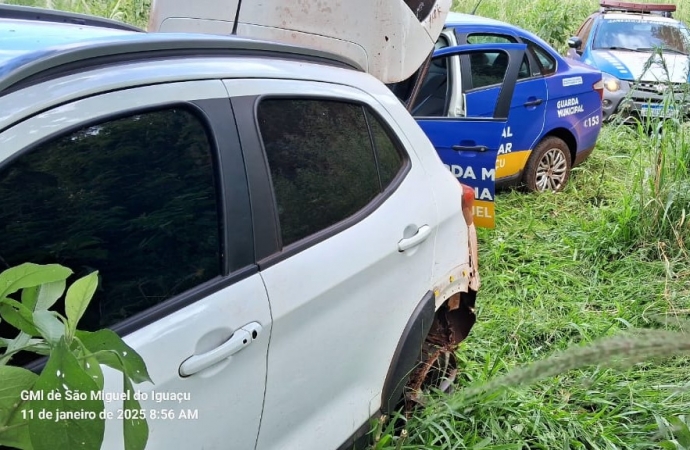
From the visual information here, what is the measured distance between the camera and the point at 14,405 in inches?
33.4

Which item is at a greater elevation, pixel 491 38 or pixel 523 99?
pixel 491 38

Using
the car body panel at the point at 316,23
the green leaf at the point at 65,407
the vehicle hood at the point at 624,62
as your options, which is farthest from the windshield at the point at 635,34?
the green leaf at the point at 65,407

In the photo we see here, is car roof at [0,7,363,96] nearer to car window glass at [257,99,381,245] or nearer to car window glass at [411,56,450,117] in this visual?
car window glass at [257,99,381,245]

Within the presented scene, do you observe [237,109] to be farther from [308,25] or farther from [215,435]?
[308,25]

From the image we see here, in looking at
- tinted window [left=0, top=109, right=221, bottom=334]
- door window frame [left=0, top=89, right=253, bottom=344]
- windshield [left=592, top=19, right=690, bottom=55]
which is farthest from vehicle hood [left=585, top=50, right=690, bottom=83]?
tinted window [left=0, top=109, right=221, bottom=334]

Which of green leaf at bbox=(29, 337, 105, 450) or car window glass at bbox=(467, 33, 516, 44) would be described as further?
car window glass at bbox=(467, 33, 516, 44)

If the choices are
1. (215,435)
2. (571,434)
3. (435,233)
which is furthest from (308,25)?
(571,434)

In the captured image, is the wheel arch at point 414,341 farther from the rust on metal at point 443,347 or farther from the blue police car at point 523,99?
the blue police car at point 523,99

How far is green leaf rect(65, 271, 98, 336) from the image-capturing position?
91 cm

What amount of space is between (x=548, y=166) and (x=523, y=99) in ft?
2.51

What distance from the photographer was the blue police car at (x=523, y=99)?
193 inches

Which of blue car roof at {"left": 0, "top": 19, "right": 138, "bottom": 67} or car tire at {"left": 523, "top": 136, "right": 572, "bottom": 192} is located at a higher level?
blue car roof at {"left": 0, "top": 19, "right": 138, "bottom": 67}

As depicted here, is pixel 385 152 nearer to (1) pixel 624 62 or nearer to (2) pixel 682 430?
(2) pixel 682 430

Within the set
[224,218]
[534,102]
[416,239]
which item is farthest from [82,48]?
[534,102]
